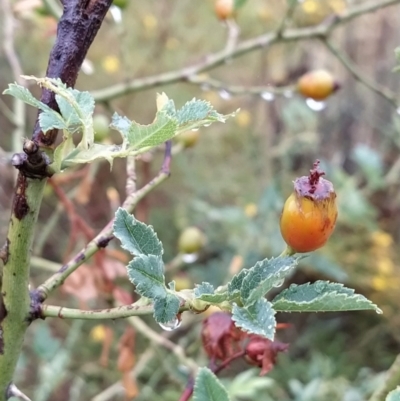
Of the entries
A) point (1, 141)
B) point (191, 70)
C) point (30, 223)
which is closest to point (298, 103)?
point (191, 70)

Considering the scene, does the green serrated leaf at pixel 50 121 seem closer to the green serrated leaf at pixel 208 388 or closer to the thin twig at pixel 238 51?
the green serrated leaf at pixel 208 388

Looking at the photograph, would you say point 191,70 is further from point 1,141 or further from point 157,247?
point 1,141

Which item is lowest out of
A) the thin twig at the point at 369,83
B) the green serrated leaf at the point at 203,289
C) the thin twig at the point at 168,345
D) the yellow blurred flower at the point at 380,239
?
the green serrated leaf at the point at 203,289

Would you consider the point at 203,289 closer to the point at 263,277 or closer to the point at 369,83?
the point at 263,277

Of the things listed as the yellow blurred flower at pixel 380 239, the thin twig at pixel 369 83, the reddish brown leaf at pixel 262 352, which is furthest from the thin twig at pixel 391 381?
the yellow blurred flower at pixel 380 239

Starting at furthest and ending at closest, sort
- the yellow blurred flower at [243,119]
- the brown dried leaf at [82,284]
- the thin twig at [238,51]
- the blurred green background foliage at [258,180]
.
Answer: the yellow blurred flower at [243,119]
the blurred green background foliage at [258,180]
the thin twig at [238,51]
the brown dried leaf at [82,284]

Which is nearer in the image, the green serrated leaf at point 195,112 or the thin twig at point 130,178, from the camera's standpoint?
the green serrated leaf at point 195,112

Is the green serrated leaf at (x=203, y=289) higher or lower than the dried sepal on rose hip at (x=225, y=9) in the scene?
lower
